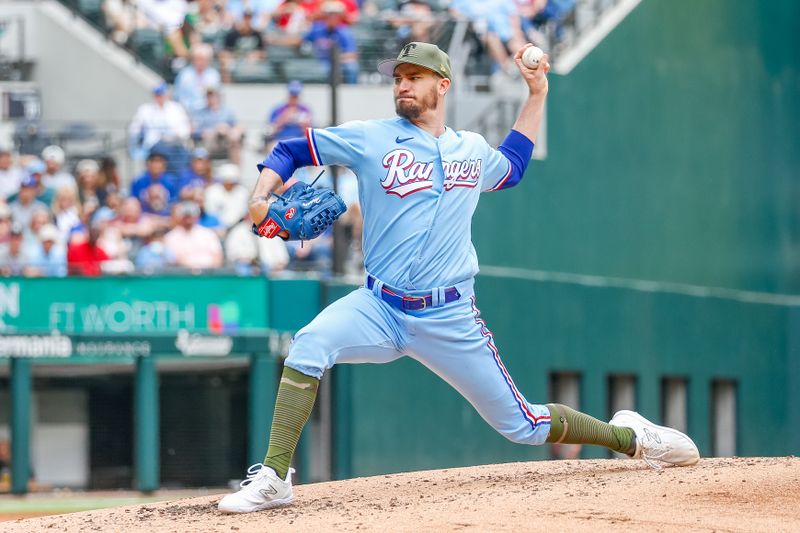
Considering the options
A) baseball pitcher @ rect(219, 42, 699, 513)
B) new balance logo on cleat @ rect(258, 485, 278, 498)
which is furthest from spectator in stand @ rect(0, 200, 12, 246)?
new balance logo on cleat @ rect(258, 485, 278, 498)

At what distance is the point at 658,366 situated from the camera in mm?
17594

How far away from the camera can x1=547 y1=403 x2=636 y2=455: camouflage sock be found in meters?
7.24

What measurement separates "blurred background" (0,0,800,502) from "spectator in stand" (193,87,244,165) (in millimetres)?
21

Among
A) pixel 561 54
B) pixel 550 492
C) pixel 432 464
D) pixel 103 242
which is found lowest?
pixel 432 464

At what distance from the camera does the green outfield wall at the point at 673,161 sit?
54.6 ft

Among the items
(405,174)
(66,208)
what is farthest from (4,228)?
(405,174)

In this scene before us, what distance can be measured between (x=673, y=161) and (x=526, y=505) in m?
12.5

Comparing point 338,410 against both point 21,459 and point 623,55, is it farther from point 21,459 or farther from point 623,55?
point 623,55

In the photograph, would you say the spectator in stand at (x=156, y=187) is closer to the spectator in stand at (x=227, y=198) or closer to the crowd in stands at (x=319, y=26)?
the spectator in stand at (x=227, y=198)

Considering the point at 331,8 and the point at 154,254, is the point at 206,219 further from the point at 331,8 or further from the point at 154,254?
the point at 331,8

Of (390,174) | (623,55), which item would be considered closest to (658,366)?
(623,55)

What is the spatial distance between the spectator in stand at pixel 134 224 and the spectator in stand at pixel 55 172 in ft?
1.93

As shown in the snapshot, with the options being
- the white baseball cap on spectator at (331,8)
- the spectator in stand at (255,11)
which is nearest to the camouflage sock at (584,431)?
the white baseball cap on spectator at (331,8)

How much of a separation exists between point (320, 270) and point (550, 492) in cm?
737
